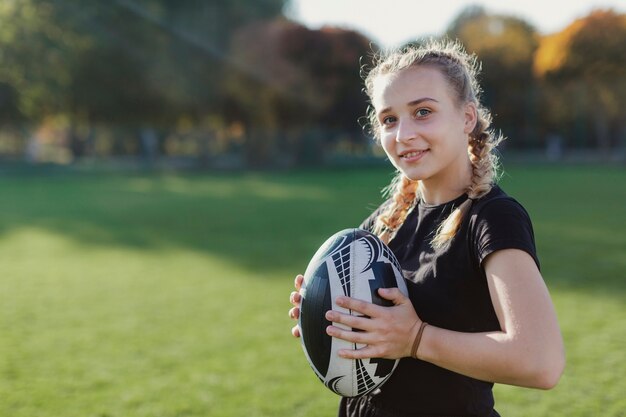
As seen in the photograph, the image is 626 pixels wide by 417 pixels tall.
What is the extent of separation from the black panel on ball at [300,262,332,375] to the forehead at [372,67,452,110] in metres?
0.66

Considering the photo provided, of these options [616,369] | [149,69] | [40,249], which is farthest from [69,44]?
[616,369]

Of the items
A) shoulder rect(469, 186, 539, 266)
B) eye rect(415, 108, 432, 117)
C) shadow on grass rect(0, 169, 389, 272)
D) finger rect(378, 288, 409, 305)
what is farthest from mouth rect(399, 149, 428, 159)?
shadow on grass rect(0, 169, 389, 272)

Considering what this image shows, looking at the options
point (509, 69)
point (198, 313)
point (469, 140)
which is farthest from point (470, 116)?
point (509, 69)

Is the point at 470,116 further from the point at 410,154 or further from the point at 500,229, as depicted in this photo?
the point at 500,229

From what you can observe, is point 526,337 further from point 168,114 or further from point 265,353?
point 168,114

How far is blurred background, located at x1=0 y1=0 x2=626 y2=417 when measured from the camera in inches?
196

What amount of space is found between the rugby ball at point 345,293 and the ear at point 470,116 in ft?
1.63

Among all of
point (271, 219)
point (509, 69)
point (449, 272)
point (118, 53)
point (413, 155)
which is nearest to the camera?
point (449, 272)

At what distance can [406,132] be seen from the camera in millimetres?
2141

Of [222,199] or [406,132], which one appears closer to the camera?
[406,132]

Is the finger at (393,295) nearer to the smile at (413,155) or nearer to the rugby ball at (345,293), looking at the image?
the rugby ball at (345,293)

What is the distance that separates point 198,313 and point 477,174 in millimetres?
5164

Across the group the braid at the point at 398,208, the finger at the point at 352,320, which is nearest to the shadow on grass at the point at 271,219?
the braid at the point at 398,208

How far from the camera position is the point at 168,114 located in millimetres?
41375
